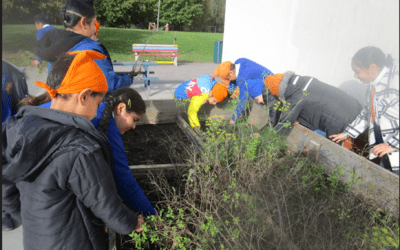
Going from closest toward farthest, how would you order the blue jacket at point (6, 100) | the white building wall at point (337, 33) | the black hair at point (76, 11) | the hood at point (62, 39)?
the white building wall at point (337, 33)
the blue jacket at point (6, 100)
the hood at point (62, 39)
the black hair at point (76, 11)

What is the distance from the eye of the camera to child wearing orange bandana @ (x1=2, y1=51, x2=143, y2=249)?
112 cm

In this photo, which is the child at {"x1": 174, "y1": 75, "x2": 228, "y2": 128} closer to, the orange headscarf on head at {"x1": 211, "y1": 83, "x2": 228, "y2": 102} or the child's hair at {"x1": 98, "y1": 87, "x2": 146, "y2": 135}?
the orange headscarf on head at {"x1": 211, "y1": 83, "x2": 228, "y2": 102}

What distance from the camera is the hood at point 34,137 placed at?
3.59 ft

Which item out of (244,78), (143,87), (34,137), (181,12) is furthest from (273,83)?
(181,12)

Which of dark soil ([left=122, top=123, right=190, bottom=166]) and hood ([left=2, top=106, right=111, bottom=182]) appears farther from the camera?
dark soil ([left=122, top=123, right=190, bottom=166])

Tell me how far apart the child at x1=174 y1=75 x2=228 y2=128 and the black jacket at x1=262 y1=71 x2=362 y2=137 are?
4.35 feet

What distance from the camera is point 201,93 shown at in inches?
164

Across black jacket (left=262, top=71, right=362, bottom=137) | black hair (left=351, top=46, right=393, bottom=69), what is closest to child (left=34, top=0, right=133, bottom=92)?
black jacket (left=262, top=71, right=362, bottom=137)

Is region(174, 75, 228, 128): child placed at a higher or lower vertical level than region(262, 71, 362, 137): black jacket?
lower

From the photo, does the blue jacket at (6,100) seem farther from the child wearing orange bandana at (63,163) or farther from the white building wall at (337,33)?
the white building wall at (337,33)

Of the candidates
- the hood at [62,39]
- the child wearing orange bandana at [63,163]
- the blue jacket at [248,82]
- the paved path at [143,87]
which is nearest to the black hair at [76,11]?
the hood at [62,39]

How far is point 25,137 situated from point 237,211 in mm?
1051

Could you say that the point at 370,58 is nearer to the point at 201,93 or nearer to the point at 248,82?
the point at 248,82

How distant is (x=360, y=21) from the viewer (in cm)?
59
